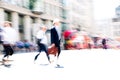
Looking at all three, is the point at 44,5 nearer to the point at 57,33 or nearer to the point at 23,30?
the point at 23,30

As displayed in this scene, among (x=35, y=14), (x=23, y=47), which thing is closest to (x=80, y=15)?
(x=35, y=14)

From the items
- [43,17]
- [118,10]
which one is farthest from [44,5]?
[118,10]

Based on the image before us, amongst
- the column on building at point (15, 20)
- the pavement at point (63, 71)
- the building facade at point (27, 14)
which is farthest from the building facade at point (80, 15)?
the pavement at point (63, 71)

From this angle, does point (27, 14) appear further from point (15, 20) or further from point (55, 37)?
point (55, 37)

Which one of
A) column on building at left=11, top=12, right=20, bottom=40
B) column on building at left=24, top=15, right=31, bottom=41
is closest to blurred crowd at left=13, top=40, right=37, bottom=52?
column on building at left=11, top=12, right=20, bottom=40

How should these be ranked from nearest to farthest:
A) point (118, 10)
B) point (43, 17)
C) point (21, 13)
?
1. point (21, 13)
2. point (43, 17)
3. point (118, 10)

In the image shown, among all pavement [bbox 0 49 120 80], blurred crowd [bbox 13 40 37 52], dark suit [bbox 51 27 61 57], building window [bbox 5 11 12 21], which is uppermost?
building window [bbox 5 11 12 21]

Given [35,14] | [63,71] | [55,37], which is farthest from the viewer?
[35,14]

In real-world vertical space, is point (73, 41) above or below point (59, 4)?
below

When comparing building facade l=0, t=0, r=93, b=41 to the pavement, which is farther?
building facade l=0, t=0, r=93, b=41

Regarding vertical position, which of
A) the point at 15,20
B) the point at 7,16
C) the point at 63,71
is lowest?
the point at 63,71

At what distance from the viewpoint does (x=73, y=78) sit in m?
7.79

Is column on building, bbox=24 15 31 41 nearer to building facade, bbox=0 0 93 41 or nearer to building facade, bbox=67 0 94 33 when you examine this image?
building facade, bbox=0 0 93 41

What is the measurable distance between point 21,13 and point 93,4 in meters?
45.2
